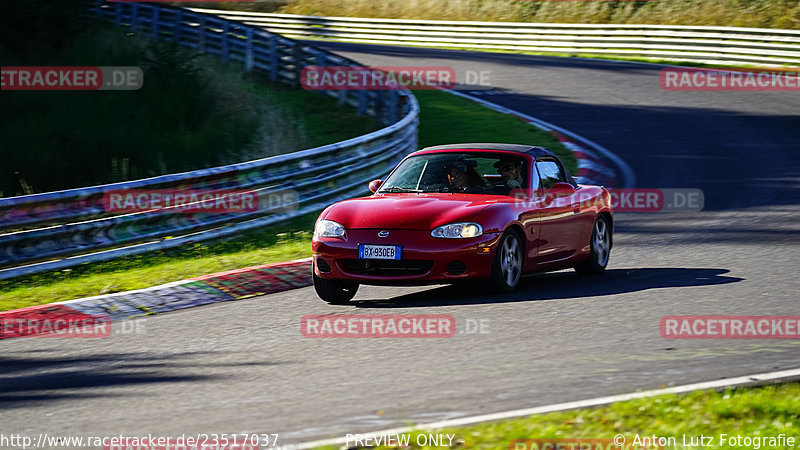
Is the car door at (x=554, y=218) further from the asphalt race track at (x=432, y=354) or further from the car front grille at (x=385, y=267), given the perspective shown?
the car front grille at (x=385, y=267)

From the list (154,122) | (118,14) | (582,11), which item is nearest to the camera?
(154,122)

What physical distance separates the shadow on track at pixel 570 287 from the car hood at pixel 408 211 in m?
0.70

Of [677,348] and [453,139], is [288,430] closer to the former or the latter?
[677,348]

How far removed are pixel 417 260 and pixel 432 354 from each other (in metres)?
2.01

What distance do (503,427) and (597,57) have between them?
30921 mm

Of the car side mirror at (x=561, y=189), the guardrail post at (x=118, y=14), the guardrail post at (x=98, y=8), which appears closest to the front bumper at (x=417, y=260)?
the car side mirror at (x=561, y=189)

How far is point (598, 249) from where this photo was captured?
1127 cm

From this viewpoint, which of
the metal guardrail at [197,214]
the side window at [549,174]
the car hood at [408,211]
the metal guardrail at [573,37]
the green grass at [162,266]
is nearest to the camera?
the car hood at [408,211]

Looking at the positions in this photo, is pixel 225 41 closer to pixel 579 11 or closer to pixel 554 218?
pixel 554 218

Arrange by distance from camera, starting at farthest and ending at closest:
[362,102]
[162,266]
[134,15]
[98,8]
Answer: [98,8]
[134,15]
[362,102]
[162,266]

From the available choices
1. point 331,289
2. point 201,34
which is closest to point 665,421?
point 331,289

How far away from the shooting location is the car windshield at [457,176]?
34.1ft

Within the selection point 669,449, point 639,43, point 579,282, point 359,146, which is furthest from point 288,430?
point 639,43

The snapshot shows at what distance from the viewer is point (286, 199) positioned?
1448 cm
